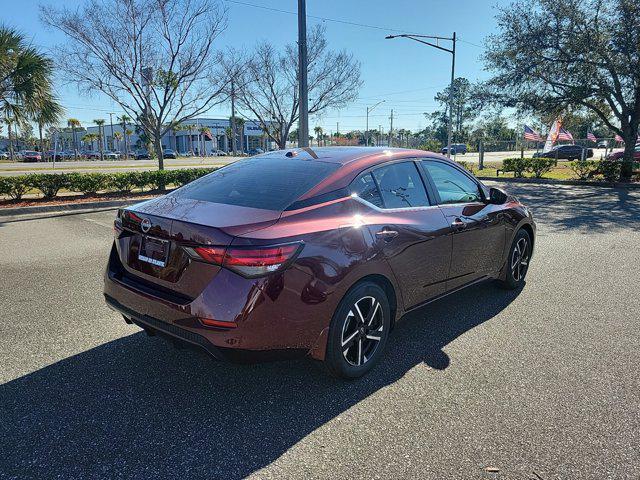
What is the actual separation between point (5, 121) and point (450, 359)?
14830 millimetres

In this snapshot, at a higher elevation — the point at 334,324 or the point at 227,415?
the point at 334,324

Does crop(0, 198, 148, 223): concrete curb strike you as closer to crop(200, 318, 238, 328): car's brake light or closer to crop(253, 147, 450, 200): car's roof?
crop(253, 147, 450, 200): car's roof

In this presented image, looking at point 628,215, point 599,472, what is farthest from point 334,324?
point 628,215

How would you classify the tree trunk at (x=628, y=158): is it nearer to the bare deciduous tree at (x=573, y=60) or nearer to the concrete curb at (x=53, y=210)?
the bare deciduous tree at (x=573, y=60)

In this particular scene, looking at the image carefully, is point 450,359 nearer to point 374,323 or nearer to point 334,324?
point 374,323

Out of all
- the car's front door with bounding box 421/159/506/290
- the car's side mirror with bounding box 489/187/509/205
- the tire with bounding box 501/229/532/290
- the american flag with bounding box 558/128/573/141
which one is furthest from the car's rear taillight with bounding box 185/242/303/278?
the american flag with bounding box 558/128/573/141

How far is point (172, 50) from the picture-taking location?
1550 cm

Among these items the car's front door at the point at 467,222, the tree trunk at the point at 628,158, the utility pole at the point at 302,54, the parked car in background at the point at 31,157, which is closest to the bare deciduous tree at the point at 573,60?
the tree trunk at the point at 628,158

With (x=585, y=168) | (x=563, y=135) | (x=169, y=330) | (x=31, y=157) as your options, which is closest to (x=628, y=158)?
(x=585, y=168)

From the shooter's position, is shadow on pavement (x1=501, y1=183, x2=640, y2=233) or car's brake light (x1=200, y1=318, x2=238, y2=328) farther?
shadow on pavement (x1=501, y1=183, x2=640, y2=233)

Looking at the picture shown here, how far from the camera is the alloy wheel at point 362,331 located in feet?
10.4

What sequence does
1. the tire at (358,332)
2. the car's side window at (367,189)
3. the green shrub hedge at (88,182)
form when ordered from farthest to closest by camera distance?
the green shrub hedge at (88,182), the car's side window at (367,189), the tire at (358,332)

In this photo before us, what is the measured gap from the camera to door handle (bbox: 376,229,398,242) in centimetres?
329

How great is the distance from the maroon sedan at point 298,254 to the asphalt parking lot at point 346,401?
401 millimetres
